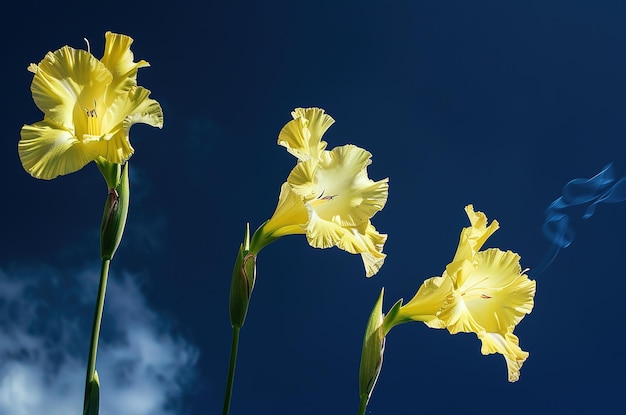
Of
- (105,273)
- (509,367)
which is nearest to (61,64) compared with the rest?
(105,273)

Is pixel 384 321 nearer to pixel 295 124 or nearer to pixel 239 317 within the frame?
pixel 239 317

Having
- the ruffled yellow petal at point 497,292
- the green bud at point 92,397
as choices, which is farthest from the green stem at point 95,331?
the ruffled yellow petal at point 497,292

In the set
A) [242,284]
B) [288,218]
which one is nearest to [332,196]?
[288,218]

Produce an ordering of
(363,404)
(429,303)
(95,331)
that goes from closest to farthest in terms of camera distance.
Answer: (95,331) < (363,404) < (429,303)

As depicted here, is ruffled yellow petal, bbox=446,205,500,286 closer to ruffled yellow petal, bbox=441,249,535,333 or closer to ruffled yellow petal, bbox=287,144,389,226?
ruffled yellow petal, bbox=441,249,535,333

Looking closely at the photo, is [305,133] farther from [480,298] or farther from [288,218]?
[480,298]

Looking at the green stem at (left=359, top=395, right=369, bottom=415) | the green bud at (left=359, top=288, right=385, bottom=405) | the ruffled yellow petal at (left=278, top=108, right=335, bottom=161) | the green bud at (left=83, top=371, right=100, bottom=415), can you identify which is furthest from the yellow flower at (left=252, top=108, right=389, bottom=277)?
the green bud at (left=83, top=371, right=100, bottom=415)
